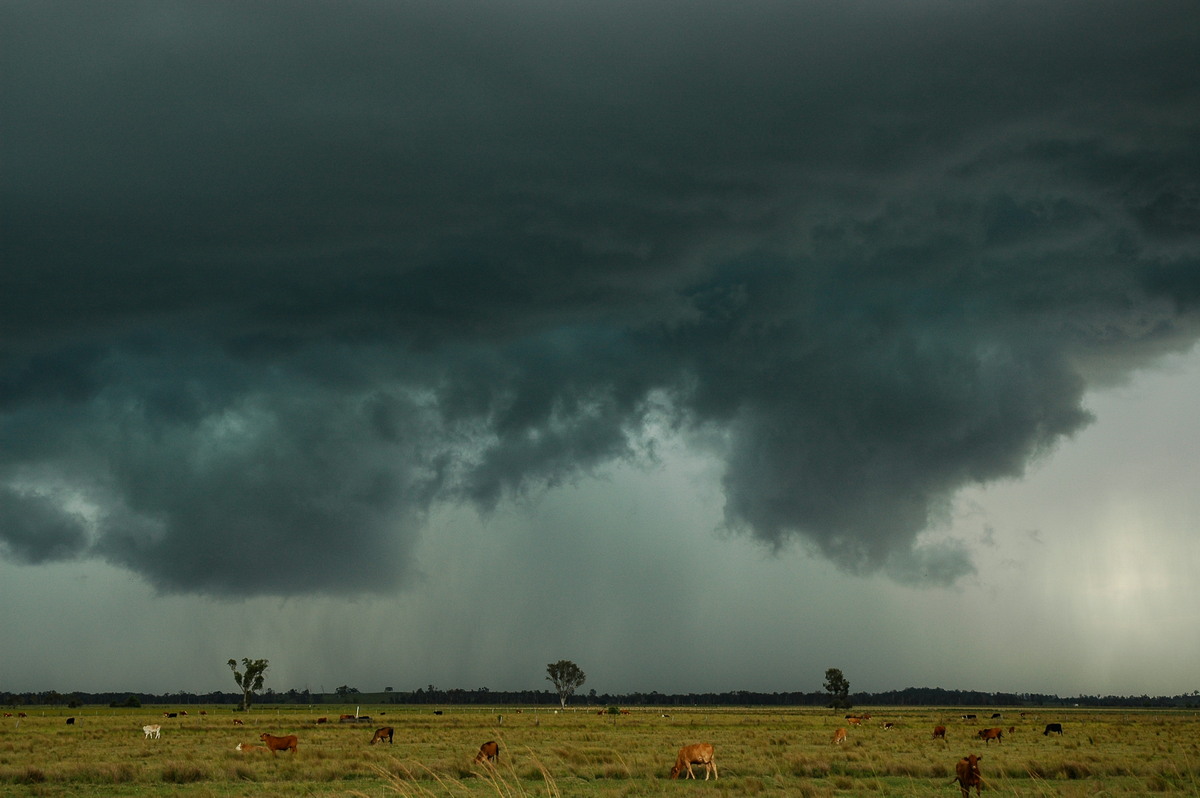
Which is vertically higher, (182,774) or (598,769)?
(182,774)

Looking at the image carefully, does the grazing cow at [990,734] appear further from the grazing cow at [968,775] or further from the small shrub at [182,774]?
the small shrub at [182,774]

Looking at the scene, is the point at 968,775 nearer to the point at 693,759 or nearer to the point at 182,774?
the point at 693,759

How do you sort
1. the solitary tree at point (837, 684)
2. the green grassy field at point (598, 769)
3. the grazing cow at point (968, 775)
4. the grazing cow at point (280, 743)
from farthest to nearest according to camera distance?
the solitary tree at point (837, 684) → the grazing cow at point (280, 743) → the green grassy field at point (598, 769) → the grazing cow at point (968, 775)

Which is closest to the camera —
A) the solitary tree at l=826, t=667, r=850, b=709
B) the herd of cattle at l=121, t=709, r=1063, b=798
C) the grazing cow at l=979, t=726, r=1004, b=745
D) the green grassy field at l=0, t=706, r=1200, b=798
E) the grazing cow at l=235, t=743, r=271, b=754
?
the herd of cattle at l=121, t=709, r=1063, b=798

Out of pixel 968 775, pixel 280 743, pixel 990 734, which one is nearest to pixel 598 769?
pixel 968 775

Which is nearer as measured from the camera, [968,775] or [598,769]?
[968,775]

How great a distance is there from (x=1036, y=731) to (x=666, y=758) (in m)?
50.5

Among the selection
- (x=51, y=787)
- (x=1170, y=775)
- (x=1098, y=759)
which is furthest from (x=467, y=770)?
(x=1098, y=759)

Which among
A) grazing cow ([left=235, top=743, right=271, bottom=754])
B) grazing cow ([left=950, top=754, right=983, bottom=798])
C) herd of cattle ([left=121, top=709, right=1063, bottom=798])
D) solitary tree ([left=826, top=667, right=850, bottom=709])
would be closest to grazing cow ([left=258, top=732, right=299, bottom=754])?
herd of cattle ([left=121, top=709, right=1063, bottom=798])

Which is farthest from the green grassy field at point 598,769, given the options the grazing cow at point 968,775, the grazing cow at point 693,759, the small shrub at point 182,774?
the grazing cow at point 693,759

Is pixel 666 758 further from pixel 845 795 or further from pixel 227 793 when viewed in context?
pixel 227 793

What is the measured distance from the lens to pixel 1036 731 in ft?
237

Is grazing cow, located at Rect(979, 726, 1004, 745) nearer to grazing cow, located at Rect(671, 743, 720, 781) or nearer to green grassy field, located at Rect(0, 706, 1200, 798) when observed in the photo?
green grassy field, located at Rect(0, 706, 1200, 798)

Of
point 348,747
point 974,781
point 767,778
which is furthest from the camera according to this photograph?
point 348,747
